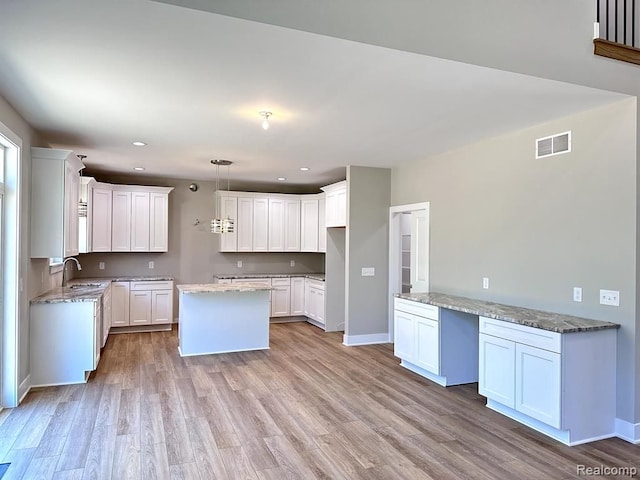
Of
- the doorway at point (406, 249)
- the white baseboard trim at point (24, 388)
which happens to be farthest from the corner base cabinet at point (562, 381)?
the white baseboard trim at point (24, 388)

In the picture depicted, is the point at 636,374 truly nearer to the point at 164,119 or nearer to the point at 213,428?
the point at 213,428

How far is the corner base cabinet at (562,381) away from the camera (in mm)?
3193

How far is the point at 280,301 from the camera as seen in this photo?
26.2 ft

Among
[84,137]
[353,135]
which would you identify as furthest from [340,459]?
[84,137]

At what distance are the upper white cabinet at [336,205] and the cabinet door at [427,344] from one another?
2.32 m

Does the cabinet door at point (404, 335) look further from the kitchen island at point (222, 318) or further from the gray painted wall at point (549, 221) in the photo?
the kitchen island at point (222, 318)

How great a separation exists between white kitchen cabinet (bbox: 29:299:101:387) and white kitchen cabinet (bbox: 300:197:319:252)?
4269 mm

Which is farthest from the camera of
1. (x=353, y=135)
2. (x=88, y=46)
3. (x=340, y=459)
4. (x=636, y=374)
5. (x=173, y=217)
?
(x=173, y=217)

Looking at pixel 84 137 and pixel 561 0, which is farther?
pixel 84 137

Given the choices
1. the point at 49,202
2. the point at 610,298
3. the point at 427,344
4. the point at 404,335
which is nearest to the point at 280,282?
the point at 404,335

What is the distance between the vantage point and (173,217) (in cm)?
792

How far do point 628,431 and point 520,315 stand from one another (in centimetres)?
112

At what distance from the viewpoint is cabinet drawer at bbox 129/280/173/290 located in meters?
6.94

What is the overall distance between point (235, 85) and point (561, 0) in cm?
239
